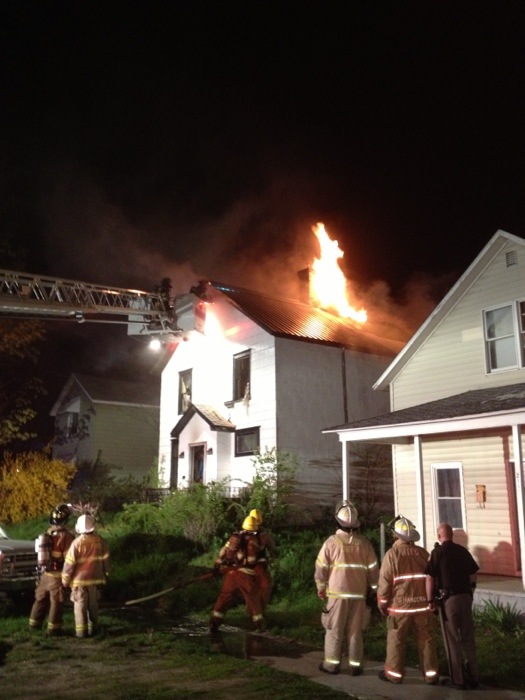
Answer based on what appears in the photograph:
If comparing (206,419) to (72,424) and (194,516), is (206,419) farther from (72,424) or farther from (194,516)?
(72,424)

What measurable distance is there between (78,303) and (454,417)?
11186 millimetres

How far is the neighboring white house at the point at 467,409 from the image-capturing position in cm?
1211

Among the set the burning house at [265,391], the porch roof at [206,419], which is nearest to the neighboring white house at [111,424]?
the burning house at [265,391]

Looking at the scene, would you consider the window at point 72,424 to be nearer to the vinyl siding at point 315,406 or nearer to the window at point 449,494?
the vinyl siding at point 315,406

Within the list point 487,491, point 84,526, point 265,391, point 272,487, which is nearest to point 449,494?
point 487,491

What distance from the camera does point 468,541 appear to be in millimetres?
12836

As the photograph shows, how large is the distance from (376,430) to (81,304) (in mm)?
9583

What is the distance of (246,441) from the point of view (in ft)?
63.7

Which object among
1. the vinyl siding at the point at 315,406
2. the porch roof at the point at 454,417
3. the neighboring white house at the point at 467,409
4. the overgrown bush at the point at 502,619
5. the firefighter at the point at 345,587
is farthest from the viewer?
the vinyl siding at the point at 315,406

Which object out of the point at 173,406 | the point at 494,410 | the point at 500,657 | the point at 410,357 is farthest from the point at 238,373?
the point at 500,657

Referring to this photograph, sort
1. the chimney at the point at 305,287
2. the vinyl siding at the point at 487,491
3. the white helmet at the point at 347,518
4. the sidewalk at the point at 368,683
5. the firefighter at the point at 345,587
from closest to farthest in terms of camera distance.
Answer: the sidewalk at the point at 368,683, the firefighter at the point at 345,587, the white helmet at the point at 347,518, the vinyl siding at the point at 487,491, the chimney at the point at 305,287

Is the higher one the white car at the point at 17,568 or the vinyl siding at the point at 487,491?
the vinyl siding at the point at 487,491

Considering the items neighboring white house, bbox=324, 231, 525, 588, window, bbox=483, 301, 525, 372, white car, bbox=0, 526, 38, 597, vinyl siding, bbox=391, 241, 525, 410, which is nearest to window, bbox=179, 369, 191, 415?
neighboring white house, bbox=324, 231, 525, 588

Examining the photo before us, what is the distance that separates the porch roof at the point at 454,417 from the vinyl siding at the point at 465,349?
17.8 inches
